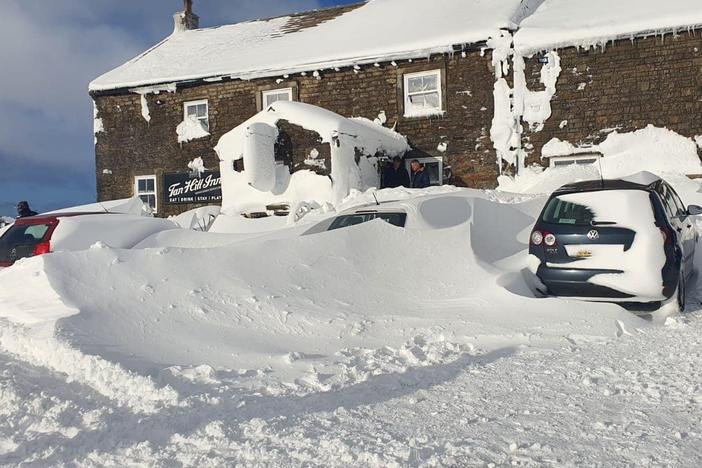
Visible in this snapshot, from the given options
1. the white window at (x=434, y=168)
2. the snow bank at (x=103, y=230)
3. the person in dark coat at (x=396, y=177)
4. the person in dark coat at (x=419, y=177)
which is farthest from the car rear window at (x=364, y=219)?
the white window at (x=434, y=168)

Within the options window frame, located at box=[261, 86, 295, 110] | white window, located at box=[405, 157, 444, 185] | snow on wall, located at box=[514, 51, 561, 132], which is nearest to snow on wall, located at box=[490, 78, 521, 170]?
snow on wall, located at box=[514, 51, 561, 132]

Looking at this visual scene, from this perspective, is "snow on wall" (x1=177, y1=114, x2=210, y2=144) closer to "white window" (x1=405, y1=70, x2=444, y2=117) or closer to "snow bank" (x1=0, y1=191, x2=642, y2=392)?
"white window" (x1=405, y1=70, x2=444, y2=117)

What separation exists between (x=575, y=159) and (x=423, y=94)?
430 cm

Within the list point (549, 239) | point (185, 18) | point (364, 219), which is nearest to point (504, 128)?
point (364, 219)

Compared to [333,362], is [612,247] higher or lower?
higher

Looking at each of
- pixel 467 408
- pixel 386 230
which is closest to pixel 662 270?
pixel 386 230

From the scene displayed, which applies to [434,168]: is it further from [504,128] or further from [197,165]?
[197,165]

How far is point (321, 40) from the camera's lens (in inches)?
730

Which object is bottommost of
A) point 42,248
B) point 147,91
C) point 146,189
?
point 42,248

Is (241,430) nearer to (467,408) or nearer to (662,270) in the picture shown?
(467,408)

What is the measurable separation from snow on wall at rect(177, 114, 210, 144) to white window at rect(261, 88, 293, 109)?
2.22 metres

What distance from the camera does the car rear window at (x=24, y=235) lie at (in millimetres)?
8336

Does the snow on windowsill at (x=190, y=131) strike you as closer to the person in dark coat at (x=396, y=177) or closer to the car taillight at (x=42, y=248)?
the person in dark coat at (x=396, y=177)

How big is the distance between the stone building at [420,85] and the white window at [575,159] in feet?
1.40
